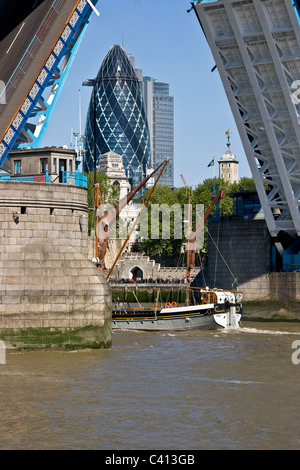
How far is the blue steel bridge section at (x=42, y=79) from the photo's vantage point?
42.8 meters

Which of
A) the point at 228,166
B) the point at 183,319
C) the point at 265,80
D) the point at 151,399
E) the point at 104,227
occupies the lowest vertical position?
the point at 151,399

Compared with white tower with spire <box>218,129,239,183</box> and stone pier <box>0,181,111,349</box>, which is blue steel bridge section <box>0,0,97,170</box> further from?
white tower with spire <box>218,129,239,183</box>

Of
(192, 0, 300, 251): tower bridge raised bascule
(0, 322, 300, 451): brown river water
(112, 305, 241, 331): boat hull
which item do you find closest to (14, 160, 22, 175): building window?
(0, 322, 300, 451): brown river water

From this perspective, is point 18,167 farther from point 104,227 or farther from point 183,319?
point 183,319

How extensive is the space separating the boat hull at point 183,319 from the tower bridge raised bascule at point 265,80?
22.2 ft

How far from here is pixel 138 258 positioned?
9706 cm

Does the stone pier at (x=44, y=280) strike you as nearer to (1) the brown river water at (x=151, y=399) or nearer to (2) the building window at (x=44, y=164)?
(1) the brown river water at (x=151, y=399)

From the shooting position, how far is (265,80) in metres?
43.7

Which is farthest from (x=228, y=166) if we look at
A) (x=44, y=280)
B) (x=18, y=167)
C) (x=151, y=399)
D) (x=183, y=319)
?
(x=151, y=399)

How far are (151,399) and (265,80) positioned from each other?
23503mm

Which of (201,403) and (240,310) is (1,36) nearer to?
(240,310)

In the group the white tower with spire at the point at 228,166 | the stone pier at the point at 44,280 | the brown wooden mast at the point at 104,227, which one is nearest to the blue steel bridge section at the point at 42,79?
the brown wooden mast at the point at 104,227

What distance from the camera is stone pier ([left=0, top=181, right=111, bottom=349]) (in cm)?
2912
